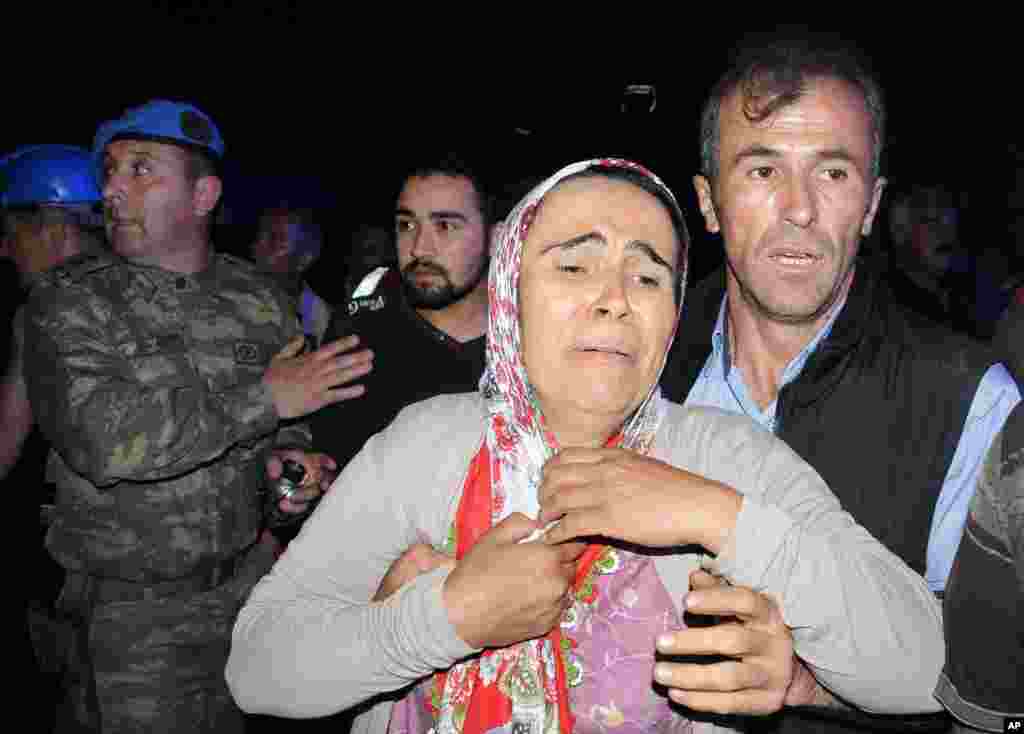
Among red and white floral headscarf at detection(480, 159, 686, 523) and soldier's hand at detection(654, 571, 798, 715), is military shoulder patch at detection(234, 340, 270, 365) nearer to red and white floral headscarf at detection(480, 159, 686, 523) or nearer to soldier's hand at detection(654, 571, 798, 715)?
red and white floral headscarf at detection(480, 159, 686, 523)

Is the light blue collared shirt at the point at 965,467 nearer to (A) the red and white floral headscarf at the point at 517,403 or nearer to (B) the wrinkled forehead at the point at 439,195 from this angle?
(A) the red and white floral headscarf at the point at 517,403

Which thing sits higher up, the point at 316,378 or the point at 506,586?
the point at 506,586

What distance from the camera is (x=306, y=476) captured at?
2.74 m

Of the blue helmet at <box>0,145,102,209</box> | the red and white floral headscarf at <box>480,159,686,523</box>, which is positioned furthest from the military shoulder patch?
the red and white floral headscarf at <box>480,159,686,523</box>

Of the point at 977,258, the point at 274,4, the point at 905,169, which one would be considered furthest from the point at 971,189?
the point at 274,4

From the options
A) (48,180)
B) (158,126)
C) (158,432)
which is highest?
(158,126)

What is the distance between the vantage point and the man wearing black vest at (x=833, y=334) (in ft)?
5.77

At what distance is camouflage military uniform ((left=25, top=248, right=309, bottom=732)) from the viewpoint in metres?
2.74

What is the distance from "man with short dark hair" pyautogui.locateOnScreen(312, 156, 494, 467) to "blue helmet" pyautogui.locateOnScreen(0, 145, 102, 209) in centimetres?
159

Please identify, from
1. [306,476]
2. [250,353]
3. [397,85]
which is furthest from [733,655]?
[397,85]

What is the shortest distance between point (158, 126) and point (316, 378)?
120cm

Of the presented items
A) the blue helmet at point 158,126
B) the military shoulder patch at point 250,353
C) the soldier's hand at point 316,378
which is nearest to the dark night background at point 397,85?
the blue helmet at point 158,126

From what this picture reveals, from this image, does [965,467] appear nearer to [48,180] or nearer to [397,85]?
[48,180]

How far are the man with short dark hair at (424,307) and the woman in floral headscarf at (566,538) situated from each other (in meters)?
1.26
